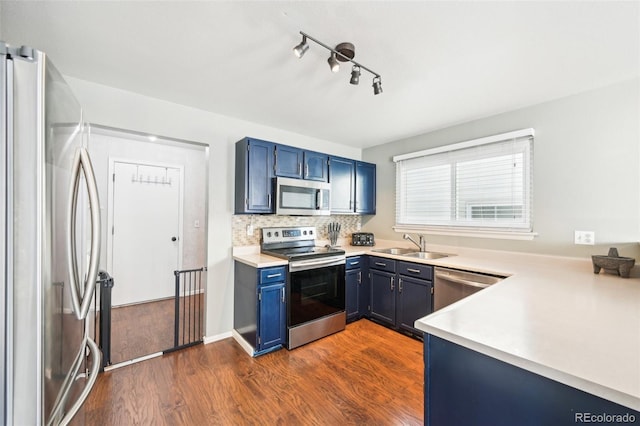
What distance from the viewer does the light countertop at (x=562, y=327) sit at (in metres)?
0.76

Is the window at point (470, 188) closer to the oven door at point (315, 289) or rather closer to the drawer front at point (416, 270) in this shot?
the drawer front at point (416, 270)

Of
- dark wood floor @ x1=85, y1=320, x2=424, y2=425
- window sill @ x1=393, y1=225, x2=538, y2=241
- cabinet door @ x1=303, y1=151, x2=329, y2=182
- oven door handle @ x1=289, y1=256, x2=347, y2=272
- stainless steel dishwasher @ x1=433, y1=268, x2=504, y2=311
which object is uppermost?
cabinet door @ x1=303, y1=151, x2=329, y2=182

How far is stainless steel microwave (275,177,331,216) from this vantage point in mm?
2863

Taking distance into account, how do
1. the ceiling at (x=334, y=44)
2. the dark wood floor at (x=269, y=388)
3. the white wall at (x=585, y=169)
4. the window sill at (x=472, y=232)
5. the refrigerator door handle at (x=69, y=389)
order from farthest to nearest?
the window sill at (x=472, y=232)
the white wall at (x=585, y=169)
the dark wood floor at (x=269, y=388)
the ceiling at (x=334, y=44)
the refrigerator door handle at (x=69, y=389)

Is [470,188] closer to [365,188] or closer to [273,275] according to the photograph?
[365,188]

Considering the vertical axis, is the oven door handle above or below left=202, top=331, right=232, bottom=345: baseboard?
above

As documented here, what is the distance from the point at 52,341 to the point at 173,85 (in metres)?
2.06

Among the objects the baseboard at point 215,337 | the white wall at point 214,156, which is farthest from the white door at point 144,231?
the baseboard at point 215,337

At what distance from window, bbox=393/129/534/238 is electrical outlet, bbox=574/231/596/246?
1.09ft

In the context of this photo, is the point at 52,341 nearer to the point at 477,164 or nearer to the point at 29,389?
the point at 29,389

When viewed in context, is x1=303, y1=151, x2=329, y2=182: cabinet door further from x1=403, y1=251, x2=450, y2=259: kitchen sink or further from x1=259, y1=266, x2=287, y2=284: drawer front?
x1=403, y1=251, x2=450, y2=259: kitchen sink

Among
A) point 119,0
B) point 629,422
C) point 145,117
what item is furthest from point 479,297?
point 145,117

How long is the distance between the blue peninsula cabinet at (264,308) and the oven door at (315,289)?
0.32ft

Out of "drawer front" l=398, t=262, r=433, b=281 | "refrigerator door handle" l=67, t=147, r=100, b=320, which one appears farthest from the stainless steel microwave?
"refrigerator door handle" l=67, t=147, r=100, b=320
